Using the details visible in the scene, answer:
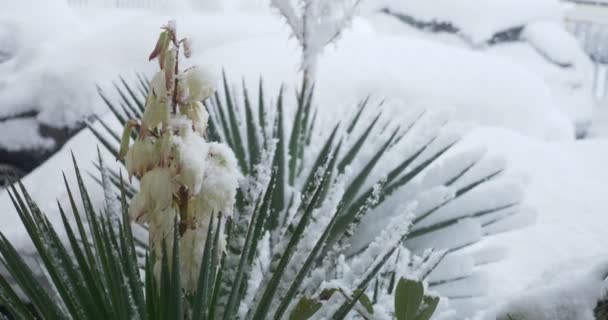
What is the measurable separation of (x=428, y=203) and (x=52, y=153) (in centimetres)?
159

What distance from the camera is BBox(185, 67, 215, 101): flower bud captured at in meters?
0.55

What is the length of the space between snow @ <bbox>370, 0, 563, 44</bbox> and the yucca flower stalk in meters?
3.40

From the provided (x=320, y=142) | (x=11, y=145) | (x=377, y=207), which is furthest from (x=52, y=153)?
(x=377, y=207)

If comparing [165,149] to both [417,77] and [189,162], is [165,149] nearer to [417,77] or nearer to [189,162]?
[189,162]

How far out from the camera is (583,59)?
12.4 feet

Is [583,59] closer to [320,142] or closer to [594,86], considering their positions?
[594,86]

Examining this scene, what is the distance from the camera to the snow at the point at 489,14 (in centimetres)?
380

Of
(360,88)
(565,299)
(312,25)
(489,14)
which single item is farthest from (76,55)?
(565,299)

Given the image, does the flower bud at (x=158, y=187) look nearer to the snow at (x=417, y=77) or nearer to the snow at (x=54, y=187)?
the snow at (x=54, y=187)

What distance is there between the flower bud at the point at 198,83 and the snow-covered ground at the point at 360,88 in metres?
1.15

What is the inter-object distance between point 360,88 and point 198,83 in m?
1.65

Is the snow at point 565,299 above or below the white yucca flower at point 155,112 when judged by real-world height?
below

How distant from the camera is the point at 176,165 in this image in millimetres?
536

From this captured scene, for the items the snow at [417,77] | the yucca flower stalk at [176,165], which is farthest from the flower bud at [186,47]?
the snow at [417,77]
